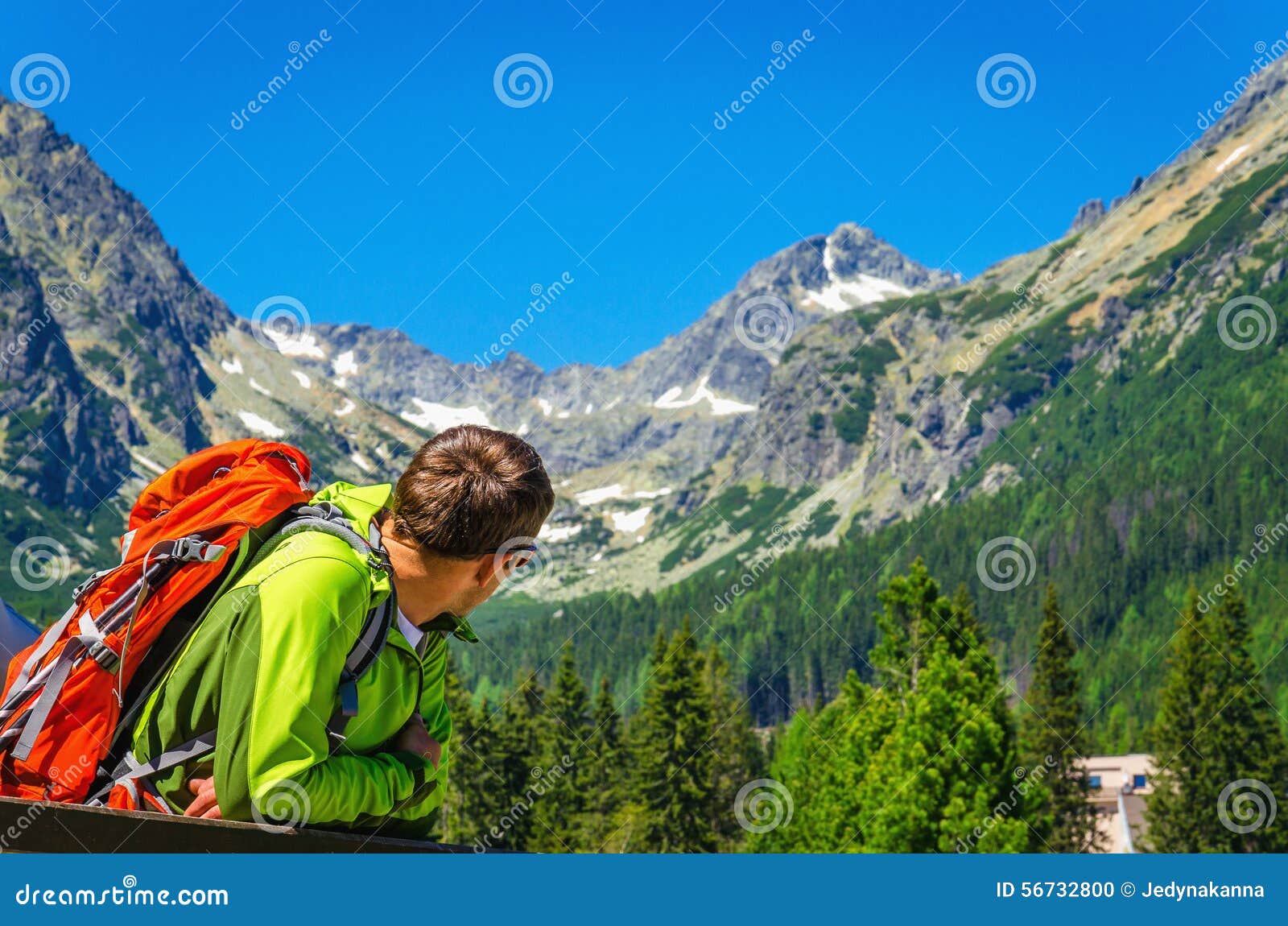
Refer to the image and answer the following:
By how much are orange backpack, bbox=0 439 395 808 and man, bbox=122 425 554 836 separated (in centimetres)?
7

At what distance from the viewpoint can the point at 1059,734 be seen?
204 ft

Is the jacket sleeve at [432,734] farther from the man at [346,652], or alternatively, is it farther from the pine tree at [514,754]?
the pine tree at [514,754]

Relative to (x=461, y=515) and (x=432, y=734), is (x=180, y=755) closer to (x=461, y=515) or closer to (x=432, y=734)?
(x=432, y=734)

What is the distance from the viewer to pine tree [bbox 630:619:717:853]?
55719 millimetres

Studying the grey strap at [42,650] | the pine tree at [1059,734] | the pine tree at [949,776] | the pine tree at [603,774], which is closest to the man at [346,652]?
the grey strap at [42,650]

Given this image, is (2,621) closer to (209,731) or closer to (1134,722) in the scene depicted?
(209,731)

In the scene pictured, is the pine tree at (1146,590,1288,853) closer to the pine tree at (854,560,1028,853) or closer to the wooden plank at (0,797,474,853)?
the pine tree at (854,560,1028,853)

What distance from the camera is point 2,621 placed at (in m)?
3.77

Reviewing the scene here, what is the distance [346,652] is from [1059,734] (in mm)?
64229

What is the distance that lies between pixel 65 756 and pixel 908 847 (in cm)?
3128

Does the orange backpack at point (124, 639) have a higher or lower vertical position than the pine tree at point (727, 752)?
lower

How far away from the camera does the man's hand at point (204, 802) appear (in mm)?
3123

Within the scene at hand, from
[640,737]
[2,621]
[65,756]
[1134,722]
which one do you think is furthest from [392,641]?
[1134,722]

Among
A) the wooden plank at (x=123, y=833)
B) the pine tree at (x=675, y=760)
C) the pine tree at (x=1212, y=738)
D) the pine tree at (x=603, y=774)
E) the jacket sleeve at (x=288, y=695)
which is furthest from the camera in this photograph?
the pine tree at (x=603, y=774)
